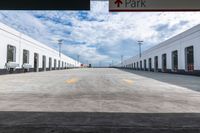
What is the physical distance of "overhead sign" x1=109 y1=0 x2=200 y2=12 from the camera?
8.14 m

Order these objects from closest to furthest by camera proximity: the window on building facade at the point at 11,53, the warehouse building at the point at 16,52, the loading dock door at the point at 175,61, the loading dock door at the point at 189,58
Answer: the warehouse building at the point at 16,52 < the loading dock door at the point at 189,58 < the window on building facade at the point at 11,53 < the loading dock door at the point at 175,61

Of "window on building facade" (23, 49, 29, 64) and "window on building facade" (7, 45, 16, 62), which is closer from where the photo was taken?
"window on building facade" (7, 45, 16, 62)

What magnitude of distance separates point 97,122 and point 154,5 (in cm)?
540

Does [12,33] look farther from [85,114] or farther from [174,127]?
[174,127]

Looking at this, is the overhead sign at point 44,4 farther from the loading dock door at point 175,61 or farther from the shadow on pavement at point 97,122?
the loading dock door at point 175,61

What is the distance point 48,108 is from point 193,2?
7.46 metres

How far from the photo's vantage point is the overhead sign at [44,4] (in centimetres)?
871

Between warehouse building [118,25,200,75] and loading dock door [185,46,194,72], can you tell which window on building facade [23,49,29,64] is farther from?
loading dock door [185,46,194,72]

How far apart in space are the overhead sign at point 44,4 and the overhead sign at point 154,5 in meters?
1.46

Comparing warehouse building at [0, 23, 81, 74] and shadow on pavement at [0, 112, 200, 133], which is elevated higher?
warehouse building at [0, 23, 81, 74]

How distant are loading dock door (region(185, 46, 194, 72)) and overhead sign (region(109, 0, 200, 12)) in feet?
89.7

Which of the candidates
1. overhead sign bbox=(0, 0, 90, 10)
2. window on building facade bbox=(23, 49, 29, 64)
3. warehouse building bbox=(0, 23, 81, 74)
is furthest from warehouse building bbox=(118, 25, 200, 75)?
window on building facade bbox=(23, 49, 29, 64)

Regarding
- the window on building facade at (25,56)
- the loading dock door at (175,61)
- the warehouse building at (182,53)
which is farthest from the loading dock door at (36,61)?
the loading dock door at (175,61)

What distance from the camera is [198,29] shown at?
30.4 m
